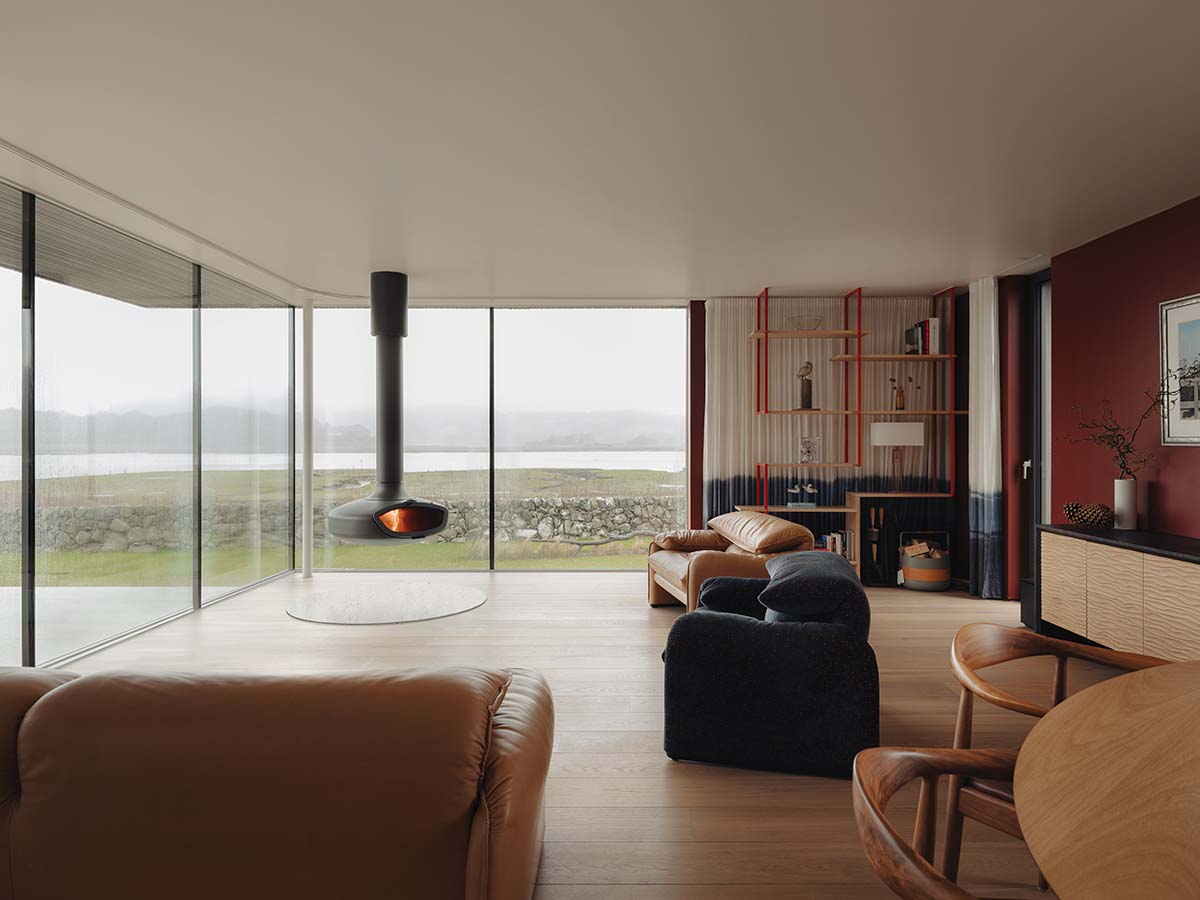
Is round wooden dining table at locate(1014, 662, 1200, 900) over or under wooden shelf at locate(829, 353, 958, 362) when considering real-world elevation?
under

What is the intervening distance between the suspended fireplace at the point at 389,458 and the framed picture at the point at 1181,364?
463 cm

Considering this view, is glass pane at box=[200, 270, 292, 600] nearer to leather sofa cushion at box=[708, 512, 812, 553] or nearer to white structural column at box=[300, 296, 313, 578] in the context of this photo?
white structural column at box=[300, 296, 313, 578]

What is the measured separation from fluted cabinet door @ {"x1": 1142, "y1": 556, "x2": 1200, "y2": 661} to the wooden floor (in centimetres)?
50

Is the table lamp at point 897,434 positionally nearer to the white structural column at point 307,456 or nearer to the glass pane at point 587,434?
the glass pane at point 587,434

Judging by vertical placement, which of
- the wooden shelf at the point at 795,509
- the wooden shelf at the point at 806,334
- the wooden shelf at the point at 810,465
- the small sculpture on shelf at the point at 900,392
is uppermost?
the wooden shelf at the point at 806,334

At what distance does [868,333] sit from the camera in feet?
20.1

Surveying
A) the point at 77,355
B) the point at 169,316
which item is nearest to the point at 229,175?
the point at 77,355

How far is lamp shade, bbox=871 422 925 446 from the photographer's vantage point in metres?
6.06

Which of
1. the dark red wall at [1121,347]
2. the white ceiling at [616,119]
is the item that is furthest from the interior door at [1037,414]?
the white ceiling at [616,119]

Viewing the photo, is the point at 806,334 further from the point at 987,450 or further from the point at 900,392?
the point at 987,450

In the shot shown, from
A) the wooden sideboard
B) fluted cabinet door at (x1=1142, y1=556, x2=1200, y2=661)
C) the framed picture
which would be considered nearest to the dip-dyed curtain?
the wooden sideboard

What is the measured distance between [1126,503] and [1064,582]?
0.54 m

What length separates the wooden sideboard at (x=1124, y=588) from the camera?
10.8 feet

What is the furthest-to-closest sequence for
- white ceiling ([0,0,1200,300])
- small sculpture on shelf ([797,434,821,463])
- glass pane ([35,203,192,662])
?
small sculpture on shelf ([797,434,821,463]), glass pane ([35,203,192,662]), white ceiling ([0,0,1200,300])
